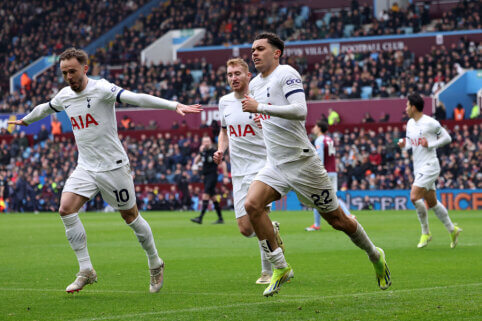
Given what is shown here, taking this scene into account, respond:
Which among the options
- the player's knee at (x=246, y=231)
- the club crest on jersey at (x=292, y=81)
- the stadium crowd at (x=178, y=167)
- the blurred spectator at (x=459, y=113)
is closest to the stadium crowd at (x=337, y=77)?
the blurred spectator at (x=459, y=113)

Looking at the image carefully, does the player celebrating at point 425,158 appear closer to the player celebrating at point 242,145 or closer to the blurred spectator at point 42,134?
the player celebrating at point 242,145

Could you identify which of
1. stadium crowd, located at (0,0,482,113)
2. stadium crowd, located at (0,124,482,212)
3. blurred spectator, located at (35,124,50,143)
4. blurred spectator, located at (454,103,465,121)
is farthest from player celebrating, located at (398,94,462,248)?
blurred spectator, located at (35,124,50,143)

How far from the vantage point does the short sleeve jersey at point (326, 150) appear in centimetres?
1880

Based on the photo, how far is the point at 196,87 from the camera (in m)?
41.7

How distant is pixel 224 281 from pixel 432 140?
602cm

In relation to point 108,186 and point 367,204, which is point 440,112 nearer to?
point 367,204

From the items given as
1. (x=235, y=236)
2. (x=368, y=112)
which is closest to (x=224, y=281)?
(x=235, y=236)

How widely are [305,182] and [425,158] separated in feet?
22.6

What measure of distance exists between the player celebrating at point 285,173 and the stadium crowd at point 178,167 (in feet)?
72.6

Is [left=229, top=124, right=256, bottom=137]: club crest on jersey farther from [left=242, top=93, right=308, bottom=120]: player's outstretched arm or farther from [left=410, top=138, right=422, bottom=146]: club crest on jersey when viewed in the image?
[left=410, top=138, right=422, bottom=146]: club crest on jersey

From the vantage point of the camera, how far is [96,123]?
909cm

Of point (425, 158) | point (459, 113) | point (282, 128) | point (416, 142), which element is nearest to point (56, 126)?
point (459, 113)

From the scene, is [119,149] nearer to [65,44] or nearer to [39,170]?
[39,170]

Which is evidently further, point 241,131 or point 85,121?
point 241,131
